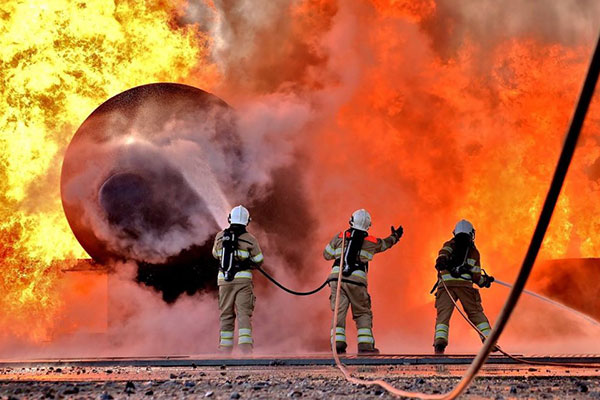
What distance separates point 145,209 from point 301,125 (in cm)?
366

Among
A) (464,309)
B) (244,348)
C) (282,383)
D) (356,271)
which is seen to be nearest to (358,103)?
(356,271)

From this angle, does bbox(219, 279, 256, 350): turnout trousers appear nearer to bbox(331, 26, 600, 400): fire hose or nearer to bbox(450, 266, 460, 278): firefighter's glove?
bbox(450, 266, 460, 278): firefighter's glove

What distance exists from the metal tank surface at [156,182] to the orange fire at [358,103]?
2992 millimetres

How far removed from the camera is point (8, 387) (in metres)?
6.62

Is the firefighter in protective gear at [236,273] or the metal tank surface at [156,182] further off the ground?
the metal tank surface at [156,182]

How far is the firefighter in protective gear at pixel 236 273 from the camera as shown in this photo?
418 inches

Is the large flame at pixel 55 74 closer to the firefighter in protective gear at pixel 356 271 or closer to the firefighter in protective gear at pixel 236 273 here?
the firefighter in protective gear at pixel 236 273

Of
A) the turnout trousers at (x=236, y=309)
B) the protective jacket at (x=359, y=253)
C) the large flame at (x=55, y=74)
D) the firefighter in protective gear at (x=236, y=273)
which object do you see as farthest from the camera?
the large flame at (x=55, y=74)

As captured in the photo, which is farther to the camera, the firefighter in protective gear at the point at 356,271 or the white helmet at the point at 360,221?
the white helmet at the point at 360,221

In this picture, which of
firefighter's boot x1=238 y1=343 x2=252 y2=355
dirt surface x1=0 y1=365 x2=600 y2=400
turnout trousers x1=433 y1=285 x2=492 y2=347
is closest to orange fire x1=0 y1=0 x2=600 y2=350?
turnout trousers x1=433 y1=285 x2=492 y2=347

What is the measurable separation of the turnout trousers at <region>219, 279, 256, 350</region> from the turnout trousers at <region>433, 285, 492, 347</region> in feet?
7.22

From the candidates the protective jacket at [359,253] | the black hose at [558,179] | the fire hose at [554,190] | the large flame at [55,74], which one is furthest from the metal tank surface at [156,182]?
the black hose at [558,179]

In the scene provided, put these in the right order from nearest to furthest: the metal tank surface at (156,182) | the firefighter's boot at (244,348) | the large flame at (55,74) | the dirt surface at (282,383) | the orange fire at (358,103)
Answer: the dirt surface at (282,383), the firefighter's boot at (244,348), the metal tank surface at (156,182), the orange fire at (358,103), the large flame at (55,74)

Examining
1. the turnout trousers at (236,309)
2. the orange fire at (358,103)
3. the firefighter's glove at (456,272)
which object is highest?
the orange fire at (358,103)
